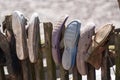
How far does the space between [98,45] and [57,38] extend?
28 cm

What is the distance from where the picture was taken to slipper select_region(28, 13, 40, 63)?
7.57 feet

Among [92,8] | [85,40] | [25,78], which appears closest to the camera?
[85,40]

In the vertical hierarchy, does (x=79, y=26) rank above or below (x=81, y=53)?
above

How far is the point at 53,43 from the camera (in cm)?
227

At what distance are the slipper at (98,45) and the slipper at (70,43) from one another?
4.0 inches

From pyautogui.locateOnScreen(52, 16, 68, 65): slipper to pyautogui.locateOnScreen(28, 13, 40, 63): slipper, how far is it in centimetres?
13

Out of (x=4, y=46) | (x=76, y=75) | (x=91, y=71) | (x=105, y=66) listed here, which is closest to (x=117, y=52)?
(x=105, y=66)

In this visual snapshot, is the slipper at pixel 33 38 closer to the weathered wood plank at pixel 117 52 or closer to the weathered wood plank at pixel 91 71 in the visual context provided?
the weathered wood plank at pixel 91 71

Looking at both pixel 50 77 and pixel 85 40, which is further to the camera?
pixel 50 77

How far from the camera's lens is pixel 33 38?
2.32m

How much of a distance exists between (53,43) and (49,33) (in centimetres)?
9

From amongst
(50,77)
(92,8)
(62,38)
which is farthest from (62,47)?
(92,8)

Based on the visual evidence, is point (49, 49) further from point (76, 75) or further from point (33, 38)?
point (76, 75)

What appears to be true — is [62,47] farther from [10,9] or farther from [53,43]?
[10,9]
